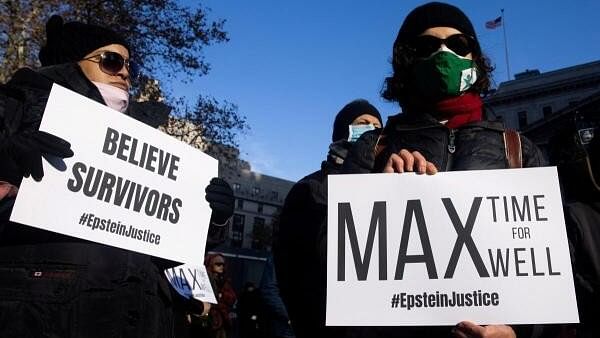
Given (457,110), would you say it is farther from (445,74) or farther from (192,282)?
(192,282)

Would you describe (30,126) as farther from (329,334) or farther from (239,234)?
(239,234)

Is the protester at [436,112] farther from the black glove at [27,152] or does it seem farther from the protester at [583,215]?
the black glove at [27,152]

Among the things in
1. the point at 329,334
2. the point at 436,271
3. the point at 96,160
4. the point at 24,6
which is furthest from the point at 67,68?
the point at 24,6

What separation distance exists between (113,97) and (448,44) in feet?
5.71

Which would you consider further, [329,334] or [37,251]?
[37,251]

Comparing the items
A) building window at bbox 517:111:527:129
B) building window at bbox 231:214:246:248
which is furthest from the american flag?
building window at bbox 231:214:246:248

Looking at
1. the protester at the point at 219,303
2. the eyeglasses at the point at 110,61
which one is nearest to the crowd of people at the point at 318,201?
the eyeglasses at the point at 110,61

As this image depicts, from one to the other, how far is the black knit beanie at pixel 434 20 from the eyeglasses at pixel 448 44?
3 cm

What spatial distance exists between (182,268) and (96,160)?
2268 mm

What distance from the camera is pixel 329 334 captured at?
78.7 inches

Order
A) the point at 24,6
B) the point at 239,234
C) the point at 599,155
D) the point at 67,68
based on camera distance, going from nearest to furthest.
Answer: the point at 599,155 → the point at 67,68 → the point at 24,6 → the point at 239,234

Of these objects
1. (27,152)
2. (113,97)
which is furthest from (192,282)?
(27,152)

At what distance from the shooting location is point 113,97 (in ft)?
9.29

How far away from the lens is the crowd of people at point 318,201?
1.85m
